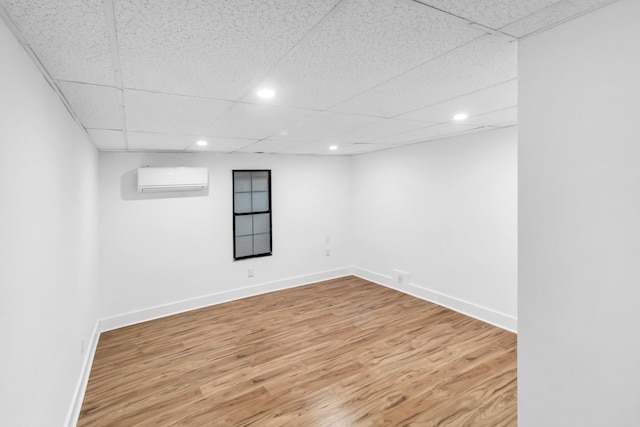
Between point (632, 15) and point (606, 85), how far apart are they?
196 mm

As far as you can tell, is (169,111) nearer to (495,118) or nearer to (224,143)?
(224,143)

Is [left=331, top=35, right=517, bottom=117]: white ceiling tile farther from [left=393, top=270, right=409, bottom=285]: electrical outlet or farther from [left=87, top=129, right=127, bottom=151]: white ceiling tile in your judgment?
[left=393, top=270, right=409, bottom=285]: electrical outlet

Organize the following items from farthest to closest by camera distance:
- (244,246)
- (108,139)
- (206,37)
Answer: (244,246) → (108,139) → (206,37)

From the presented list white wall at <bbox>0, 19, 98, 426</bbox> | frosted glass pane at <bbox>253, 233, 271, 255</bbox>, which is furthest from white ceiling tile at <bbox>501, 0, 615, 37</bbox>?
frosted glass pane at <bbox>253, 233, 271, 255</bbox>

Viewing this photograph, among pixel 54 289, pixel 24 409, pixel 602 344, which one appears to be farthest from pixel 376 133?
pixel 24 409

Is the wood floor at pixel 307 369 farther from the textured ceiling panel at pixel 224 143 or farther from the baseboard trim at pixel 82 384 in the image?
the textured ceiling panel at pixel 224 143

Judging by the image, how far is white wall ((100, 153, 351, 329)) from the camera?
3.94 meters

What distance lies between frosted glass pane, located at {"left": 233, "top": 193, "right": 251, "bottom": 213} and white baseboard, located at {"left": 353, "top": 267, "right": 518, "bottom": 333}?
232cm

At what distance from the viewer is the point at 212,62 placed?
137cm

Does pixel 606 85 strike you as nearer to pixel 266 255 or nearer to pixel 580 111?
pixel 580 111

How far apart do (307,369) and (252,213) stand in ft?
8.74

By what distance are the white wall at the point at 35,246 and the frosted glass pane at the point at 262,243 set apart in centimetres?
278

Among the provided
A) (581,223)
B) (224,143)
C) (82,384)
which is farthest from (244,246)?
(581,223)

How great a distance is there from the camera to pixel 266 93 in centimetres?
183
